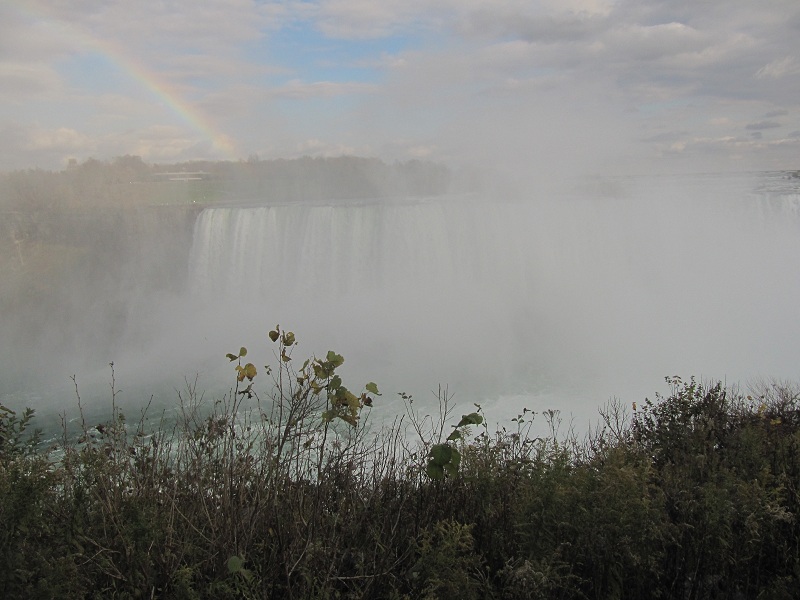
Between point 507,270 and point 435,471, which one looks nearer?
point 435,471

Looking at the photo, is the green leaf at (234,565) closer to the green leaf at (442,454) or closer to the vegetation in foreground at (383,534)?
the vegetation in foreground at (383,534)

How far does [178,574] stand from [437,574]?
1.05 meters

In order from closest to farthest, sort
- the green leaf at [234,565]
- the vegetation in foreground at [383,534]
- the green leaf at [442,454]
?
the green leaf at [234,565]
the vegetation in foreground at [383,534]
the green leaf at [442,454]

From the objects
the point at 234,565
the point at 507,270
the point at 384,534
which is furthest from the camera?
the point at 507,270

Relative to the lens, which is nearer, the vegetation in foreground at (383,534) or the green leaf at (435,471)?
the vegetation in foreground at (383,534)

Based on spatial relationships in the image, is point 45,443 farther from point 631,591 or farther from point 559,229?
point 559,229

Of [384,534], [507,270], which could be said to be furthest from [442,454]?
[507,270]

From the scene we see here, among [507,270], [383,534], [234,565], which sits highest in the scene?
[234,565]

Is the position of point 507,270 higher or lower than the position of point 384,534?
lower

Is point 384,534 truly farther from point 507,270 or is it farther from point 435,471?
point 507,270

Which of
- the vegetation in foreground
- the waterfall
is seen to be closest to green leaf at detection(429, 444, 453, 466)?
the vegetation in foreground

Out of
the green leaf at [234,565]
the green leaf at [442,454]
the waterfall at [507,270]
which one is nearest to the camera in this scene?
the green leaf at [234,565]

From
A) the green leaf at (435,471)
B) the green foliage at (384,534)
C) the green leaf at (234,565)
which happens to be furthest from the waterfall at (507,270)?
the green leaf at (234,565)

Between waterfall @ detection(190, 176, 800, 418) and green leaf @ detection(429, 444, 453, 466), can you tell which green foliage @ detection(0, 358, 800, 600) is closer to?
green leaf @ detection(429, 444, 453, 466)
